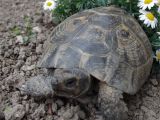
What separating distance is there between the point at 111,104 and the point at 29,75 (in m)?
1.00

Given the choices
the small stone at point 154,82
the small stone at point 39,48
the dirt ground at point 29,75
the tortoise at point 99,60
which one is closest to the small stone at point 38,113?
the dirt ground at point 29,75

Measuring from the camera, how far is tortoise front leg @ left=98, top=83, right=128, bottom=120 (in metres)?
3.39

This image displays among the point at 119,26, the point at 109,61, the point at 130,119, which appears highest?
the point at 119,26

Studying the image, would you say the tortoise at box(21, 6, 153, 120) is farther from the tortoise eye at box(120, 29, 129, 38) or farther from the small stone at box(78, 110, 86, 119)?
the small stone at box(78, 110, 86, 119)

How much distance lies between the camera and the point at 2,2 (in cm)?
514

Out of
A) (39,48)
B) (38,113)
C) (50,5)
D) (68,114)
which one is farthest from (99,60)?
(50,5)

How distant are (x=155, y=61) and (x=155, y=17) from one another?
0.46 meters

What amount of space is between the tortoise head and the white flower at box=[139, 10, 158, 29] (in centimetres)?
106

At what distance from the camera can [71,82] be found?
336 centimetres

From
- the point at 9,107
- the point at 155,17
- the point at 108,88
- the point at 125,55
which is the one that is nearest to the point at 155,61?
the point at 155,17

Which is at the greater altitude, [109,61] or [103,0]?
[103,0]

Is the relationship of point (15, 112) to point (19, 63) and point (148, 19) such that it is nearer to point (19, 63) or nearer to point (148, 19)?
point (19, 63)

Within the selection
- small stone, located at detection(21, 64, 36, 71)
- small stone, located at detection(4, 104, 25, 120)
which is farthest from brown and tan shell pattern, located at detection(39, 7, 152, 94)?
small stone, located at detection(4, 104, 25, 120)

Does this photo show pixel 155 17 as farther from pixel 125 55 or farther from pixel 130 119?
pixel 130 119
